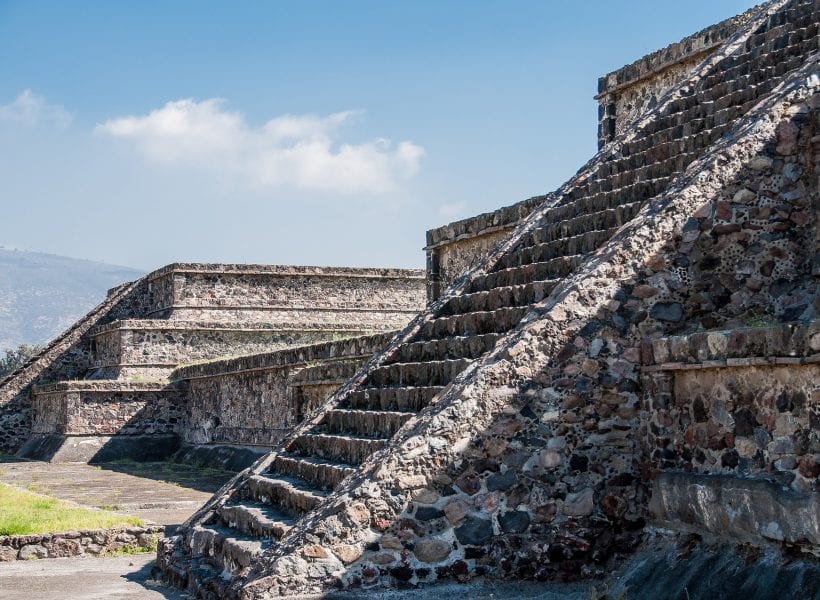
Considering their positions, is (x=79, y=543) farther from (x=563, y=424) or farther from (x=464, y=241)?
(x=464, y=241)

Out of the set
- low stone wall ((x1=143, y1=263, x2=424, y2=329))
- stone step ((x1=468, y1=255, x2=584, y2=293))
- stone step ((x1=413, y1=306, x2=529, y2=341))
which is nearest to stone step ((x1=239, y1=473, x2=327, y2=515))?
stone step ((x1=413, y1=306, x2=529, y2=341))

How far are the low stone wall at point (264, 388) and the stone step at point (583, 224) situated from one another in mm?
3536

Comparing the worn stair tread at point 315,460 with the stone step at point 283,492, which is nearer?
the stone step at point 283,492

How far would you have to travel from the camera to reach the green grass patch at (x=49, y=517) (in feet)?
36.1

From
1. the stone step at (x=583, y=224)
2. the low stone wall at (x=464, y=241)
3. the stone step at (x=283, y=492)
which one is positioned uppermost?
the low stone wall at (x=464, y=241)

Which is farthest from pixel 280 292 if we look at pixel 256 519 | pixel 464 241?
→ pixel 256 519

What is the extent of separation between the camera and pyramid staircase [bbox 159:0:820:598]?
8820 millimetres

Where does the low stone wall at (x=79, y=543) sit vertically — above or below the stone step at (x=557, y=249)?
below

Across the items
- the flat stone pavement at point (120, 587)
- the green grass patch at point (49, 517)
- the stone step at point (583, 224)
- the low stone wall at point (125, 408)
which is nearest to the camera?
the flat stone pavement at point (120, 587)

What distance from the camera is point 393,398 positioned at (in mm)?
9289

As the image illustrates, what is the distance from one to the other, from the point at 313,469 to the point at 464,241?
23.8 feet

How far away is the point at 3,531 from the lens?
10805 mm

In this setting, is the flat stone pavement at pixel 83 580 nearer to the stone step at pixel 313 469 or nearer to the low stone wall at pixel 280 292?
the stone step at pixel 313 469

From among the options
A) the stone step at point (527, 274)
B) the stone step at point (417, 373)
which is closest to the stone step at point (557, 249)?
the stone step at point (527, 274)
